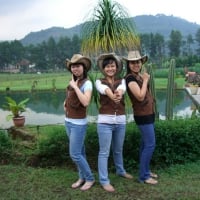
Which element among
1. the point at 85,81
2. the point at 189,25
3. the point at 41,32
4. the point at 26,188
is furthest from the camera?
the point at 189,25

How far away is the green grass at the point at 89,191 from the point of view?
3.69 metres

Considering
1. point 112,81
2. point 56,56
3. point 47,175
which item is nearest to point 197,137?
point 112,81

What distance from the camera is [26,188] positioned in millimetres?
3961

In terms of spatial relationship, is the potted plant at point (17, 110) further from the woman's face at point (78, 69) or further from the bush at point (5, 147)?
the woman's face at point (78, 69)

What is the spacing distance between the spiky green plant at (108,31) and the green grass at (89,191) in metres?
1.75

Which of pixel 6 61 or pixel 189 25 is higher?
pixel 189 25

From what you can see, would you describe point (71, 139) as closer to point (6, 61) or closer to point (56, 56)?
point (56, 56)

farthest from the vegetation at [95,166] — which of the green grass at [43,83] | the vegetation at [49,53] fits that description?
the vegetation at [49,53]

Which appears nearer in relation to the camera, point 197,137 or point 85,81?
point 85,81

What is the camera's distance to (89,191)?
381 cm

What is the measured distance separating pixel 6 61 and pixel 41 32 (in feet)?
270

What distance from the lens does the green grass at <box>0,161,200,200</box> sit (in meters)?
3.69

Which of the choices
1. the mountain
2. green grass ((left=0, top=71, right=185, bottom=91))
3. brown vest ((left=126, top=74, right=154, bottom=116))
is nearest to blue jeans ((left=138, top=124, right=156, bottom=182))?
brown vest ((left=126, top=74, right=154, bottom=116))

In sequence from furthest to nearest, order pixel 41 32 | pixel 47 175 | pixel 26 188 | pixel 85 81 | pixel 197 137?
pixel 41 32, pixel 197 137, pixel 47 175, pixel 26 188, pixel 85 81
